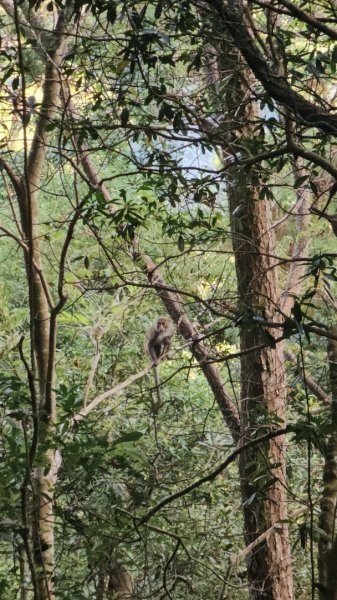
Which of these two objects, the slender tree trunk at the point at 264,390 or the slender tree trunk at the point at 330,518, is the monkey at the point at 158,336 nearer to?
the slender tree trunk at the point at 264,390

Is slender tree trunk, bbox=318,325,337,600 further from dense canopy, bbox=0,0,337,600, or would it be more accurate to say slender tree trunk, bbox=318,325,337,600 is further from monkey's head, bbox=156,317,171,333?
monkey's head, bbox=156,317,171,333

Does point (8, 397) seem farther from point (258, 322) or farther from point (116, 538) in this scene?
point (258, 322)

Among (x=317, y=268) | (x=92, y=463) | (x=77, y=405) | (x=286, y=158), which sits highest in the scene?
(x=286, y=158)

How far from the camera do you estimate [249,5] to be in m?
1.83

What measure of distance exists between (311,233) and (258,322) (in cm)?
289

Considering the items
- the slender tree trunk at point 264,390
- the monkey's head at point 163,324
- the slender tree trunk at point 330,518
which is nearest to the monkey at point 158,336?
the monkey's head at point 163,324

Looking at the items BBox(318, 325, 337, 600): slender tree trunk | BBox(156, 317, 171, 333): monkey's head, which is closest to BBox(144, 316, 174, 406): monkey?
BBox(156, 317, 171, 333): monkey's head

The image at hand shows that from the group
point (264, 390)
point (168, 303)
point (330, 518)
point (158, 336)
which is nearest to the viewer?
point (330, 518)

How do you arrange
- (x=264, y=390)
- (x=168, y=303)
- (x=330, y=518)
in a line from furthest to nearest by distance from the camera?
(x=168, y=303) < (x=264, y=390) < (x=330, y=518)

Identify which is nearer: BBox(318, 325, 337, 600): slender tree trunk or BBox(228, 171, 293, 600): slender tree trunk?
BBox(318, 325, 337, 600): slender tree trunk

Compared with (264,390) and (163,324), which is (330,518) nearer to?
(264,390)

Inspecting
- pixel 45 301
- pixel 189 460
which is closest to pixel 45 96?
pixel 45 301

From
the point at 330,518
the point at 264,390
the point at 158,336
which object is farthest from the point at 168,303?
the point at 330,518

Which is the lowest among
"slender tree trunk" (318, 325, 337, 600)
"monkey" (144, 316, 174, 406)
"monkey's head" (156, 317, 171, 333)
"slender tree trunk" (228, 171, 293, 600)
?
"slender tree trunk" (318, 325, 337, 600)
